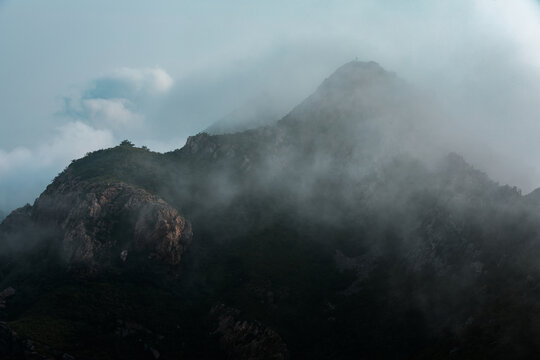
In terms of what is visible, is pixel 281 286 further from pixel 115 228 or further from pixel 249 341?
pixel 115 228

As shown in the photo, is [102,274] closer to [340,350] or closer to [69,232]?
[69,232]

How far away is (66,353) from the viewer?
403ft

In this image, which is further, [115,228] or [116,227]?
[116,227]

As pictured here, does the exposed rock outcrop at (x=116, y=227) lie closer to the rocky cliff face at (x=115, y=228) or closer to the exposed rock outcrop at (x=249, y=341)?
the rocky cliff face at (x=115, y=228)

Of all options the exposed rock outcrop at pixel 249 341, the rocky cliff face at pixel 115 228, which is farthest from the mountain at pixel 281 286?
the rocky cliff face at pixel 115 228

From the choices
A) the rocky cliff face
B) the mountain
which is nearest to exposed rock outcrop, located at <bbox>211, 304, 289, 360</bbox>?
the mountain

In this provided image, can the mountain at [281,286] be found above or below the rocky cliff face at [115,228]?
below

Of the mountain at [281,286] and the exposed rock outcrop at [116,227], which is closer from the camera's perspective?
the mountain at [281,286]

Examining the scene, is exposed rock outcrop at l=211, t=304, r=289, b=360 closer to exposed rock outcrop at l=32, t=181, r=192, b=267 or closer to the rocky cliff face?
the rocky cliff face

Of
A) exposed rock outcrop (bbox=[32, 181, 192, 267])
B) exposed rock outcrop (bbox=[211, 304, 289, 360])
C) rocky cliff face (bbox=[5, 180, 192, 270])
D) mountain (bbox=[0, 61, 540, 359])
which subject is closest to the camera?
mountain (bbox=[0, 61, 540, 359])

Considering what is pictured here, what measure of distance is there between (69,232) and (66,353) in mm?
71335

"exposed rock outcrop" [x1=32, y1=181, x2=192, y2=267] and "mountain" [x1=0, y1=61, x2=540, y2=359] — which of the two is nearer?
"mountain" [x1=0, y1=61, x2=540, y2=359]

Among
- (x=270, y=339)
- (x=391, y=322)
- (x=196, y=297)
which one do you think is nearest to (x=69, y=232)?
(x=196, y=297)

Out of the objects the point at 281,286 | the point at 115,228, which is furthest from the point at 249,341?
the point at 115,228
